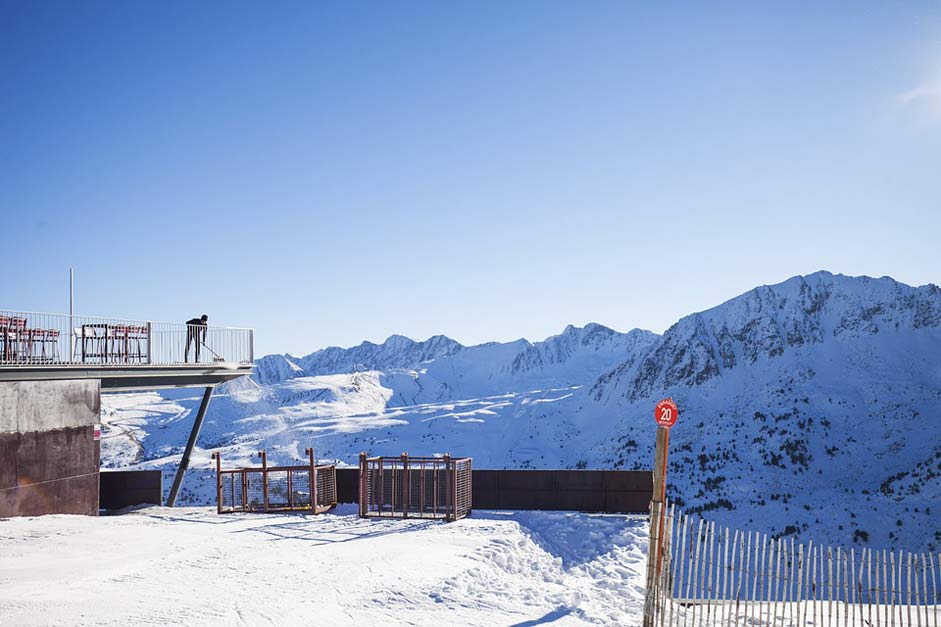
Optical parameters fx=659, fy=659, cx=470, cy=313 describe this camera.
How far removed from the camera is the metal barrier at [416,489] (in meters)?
21.3

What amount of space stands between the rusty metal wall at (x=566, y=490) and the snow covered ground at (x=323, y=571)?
4.19ft

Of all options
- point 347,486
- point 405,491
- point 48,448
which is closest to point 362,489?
point 405,491

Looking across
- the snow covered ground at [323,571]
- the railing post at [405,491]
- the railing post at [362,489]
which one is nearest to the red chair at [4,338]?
the snow covered ground at [323,571]

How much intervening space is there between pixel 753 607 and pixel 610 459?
2244 inches

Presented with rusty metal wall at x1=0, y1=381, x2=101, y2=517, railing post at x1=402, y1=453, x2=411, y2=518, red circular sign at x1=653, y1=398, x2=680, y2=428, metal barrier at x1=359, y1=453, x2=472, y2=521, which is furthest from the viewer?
railing post at x1=402, y1=453, x2=411, y2=518

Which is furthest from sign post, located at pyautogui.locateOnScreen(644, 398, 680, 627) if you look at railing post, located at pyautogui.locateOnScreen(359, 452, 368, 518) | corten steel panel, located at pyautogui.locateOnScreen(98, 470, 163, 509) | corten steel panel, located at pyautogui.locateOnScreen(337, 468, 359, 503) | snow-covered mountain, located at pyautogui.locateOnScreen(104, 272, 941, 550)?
snow-covered mountain, located at pyautogui.locateOnScreen(104, 272, 941, 550)

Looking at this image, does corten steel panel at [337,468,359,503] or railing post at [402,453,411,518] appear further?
corten steel panel at [337,468,359,503]

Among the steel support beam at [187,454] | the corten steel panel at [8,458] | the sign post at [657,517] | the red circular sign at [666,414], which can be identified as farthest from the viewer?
the steel support beam at [187,454]

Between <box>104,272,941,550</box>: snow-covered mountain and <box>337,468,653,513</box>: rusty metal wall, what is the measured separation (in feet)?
81.0

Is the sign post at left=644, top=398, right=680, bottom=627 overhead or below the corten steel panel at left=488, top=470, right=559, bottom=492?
overhead

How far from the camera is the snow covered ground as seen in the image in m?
10.9

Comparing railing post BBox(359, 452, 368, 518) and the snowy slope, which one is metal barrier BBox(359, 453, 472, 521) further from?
the snowy slope

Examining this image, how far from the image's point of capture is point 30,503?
64.7 ft

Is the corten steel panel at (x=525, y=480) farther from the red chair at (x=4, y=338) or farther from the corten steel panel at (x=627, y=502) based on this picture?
the red chair at (x=4, y=338)
